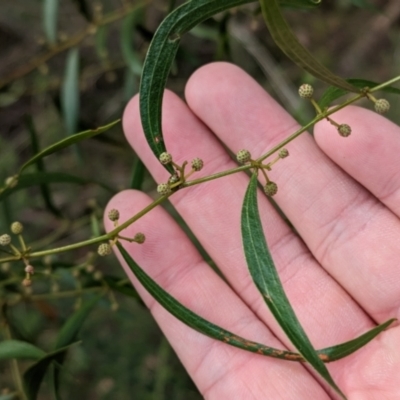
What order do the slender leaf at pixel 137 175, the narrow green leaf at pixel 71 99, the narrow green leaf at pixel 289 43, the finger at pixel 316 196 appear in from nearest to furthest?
the narrow green leaf at pixel 289 43
the finger at pixel 316 196
the slender leaf at pixel 137 175
the narrow green leaf at pixel 71 99

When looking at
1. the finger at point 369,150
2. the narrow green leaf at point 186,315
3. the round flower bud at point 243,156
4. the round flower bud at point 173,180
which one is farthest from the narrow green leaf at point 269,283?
the finger at point 369,150

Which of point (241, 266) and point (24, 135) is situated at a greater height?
point (24, 135)

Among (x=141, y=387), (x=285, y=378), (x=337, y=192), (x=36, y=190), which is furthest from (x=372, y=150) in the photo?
(x=36, y=190)

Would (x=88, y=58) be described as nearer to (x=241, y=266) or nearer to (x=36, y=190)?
(x=36, y=190)

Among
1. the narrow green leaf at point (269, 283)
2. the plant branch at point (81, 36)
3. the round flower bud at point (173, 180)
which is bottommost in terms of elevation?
the narrow green leaf at point (269, 283)

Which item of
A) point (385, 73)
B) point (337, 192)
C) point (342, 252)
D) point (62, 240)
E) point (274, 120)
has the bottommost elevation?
point (342, 252)

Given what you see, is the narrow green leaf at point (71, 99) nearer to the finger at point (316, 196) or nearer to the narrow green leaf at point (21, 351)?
the finger at point (316, 196)

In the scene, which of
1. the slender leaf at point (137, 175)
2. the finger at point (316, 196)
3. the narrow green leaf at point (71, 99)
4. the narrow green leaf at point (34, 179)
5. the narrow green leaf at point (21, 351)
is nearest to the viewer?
the narrow green leaf at point (21, 351)
